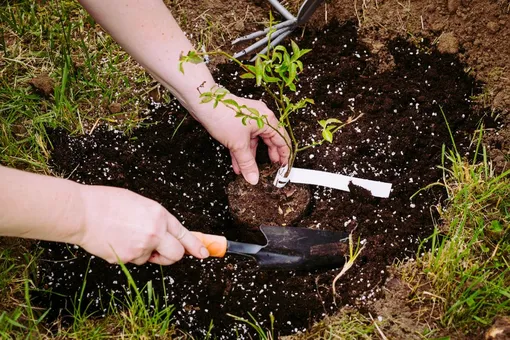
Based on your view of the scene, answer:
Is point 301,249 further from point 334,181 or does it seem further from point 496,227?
point 496,227

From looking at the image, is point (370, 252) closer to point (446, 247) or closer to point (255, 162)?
point (446, 247)

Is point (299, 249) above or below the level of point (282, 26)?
below

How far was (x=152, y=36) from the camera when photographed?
184cm

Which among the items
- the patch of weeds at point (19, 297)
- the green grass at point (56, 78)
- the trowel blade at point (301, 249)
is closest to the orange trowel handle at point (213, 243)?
the trowel blade at point (301, 249)

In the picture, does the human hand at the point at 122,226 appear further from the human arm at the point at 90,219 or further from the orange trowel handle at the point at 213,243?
the orange trowel handle at the point at 213,243

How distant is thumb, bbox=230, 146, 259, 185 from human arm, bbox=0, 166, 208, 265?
1.27ft

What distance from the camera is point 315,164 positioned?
2230mm

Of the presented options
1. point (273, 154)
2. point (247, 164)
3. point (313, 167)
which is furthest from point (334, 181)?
point (247, 164)

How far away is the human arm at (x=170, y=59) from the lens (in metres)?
1.82

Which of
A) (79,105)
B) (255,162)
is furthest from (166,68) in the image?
(79,105)

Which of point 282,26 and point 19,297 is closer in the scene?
point 19,297

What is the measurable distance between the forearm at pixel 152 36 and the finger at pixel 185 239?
0.45 m

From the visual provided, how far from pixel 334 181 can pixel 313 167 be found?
10 cm

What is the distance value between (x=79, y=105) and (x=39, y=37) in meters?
0.42
